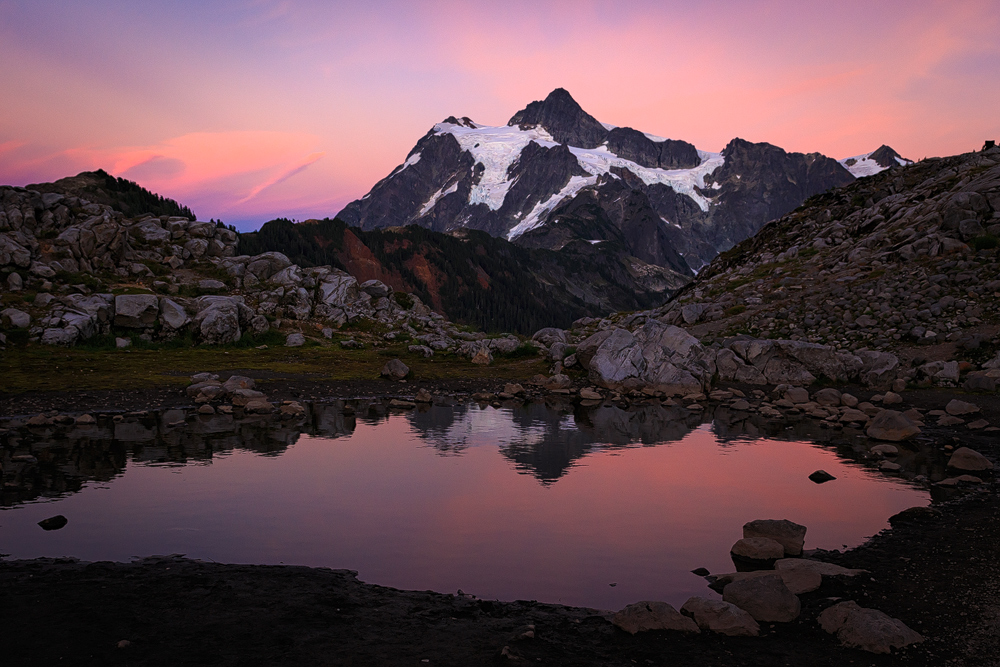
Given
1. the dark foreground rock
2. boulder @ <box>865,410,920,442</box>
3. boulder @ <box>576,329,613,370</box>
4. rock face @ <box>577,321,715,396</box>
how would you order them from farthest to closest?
boulder @ <box>576,329,613,370</box>
rock face @ <box>577,321,715,396</box>
boulder @ <box>865,410,920,442</box>
the dark foreground rock

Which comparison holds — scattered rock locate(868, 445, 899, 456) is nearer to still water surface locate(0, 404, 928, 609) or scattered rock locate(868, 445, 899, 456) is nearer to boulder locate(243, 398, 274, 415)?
still water surface locate(0, 404, 928, 609)

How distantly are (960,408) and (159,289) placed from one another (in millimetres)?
58943

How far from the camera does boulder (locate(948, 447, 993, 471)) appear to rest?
68.2 feet

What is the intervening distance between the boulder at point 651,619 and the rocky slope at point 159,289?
4447 centimetres

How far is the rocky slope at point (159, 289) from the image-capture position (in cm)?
4834

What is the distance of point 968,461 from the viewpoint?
20.9 meters

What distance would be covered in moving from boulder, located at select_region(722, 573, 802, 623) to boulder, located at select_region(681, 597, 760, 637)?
395 millimetres

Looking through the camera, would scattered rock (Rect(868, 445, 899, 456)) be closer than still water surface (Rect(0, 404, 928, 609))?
No

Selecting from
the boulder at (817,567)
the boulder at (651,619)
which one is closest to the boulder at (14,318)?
the boulder at (651,619)

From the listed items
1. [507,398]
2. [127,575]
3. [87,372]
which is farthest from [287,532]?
[87,372]

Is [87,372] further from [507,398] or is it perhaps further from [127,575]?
[127,575]

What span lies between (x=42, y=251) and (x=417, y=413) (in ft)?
135

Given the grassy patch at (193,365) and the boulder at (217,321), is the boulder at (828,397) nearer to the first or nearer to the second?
the grassy patch at (193,365)

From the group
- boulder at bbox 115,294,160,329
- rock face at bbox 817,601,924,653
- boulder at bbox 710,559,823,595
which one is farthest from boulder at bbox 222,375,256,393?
rock face at bbox 817,601,924,653
